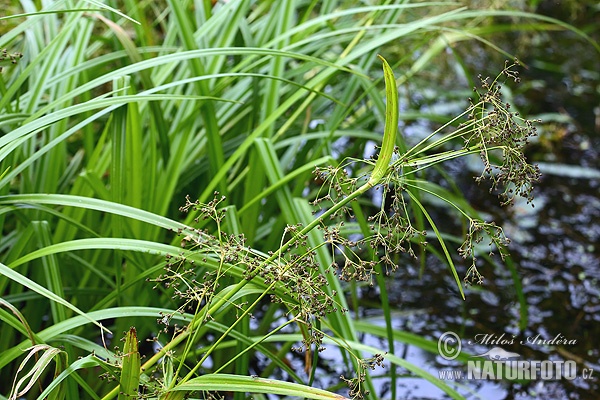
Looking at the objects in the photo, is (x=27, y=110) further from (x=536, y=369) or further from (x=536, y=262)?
(x=536, y=262)

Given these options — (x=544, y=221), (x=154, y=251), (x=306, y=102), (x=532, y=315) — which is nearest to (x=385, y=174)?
(x=154, y=251)

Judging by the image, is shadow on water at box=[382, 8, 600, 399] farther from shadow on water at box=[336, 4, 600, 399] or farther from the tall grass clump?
the tall grass clump

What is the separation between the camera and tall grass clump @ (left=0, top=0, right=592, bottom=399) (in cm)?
102

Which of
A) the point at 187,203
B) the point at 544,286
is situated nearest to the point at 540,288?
the point at 544,286

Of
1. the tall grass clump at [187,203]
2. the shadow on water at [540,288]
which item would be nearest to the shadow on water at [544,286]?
the shadow on water at [540,288]

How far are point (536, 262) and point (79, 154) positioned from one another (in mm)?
1670

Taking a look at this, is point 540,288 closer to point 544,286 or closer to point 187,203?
point 544,286

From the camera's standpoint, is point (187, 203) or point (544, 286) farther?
point (544, 286)

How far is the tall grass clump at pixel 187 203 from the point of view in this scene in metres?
1.02

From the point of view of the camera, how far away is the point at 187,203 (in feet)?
4.70

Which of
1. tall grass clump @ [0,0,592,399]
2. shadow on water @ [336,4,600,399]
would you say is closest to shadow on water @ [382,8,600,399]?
shadow on water @ [336,4,600,399]

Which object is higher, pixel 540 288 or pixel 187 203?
pixel 187 203

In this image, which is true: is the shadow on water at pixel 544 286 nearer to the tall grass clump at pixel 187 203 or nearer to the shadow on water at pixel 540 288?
the shadow on water at pixel 540 288

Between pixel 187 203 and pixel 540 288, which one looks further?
pixel 540 288
